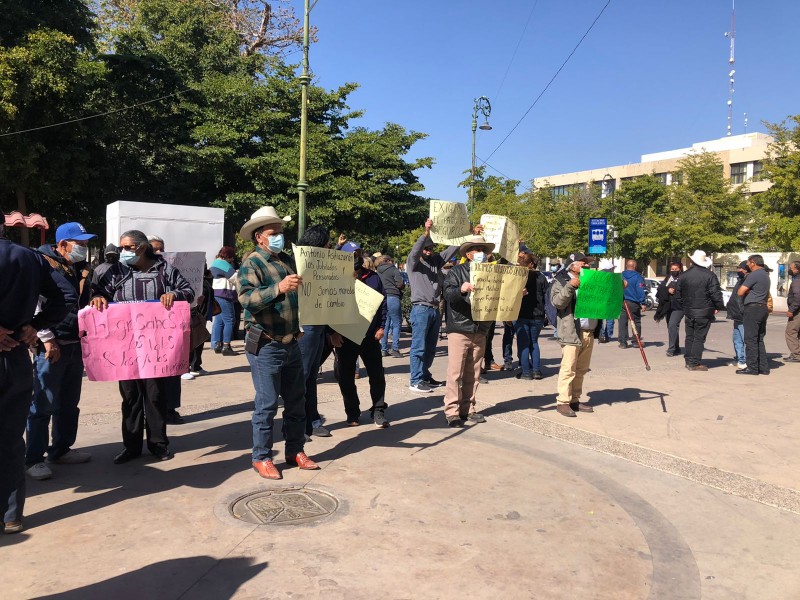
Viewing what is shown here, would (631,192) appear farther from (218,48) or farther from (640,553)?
(640,553)

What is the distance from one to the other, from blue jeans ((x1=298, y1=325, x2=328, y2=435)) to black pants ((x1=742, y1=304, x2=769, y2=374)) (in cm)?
835

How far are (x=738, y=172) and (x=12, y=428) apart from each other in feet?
200

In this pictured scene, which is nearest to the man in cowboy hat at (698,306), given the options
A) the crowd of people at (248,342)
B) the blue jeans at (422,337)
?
the crowd of people at (248,342)

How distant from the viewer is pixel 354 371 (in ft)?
21.7

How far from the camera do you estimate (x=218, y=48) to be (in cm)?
2520

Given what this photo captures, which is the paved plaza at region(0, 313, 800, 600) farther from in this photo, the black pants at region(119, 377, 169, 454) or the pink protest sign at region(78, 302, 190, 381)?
the pink protest sign at region(78, 302, 190, 381)

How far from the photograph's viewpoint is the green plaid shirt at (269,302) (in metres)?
4.88

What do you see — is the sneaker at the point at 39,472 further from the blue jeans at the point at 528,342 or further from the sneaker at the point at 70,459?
the blue jeans at the point at 528,342

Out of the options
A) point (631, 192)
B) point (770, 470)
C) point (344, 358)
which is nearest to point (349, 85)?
point (344, 358)

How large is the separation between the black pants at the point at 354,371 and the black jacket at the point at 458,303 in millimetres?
855

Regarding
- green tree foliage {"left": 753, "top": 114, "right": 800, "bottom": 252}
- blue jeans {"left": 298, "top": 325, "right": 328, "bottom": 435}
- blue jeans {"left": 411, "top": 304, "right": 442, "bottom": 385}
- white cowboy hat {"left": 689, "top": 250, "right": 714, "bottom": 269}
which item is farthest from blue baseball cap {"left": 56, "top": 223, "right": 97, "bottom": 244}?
green tree foliage {"left": 753, "top": 114, "right": 800, "bottom": 252}

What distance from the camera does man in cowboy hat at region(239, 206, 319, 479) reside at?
4.90 m

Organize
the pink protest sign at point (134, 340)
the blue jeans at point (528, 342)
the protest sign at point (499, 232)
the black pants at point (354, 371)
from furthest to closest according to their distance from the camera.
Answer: the blue jeans at point (528, 342), the protest sign at point (499, 232), the black pants at point (354, 371), the pink protest sign at point (134, 340)

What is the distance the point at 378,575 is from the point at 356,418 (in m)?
3.30
